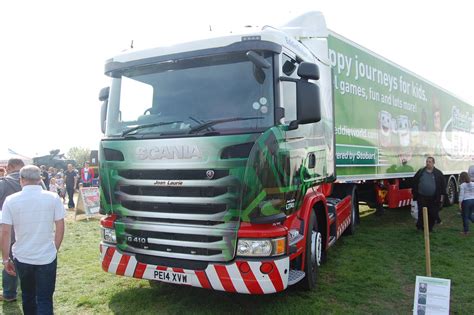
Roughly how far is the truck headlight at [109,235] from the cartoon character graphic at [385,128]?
5.66m

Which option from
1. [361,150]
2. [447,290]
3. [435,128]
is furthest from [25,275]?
[435,128]

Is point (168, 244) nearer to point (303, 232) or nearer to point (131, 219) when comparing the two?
point (131, 219)

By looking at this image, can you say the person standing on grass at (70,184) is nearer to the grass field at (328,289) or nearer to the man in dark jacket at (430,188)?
the grass field at (328,289)

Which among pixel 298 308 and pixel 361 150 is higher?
pixel 361 150

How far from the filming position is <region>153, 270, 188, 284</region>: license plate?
3768 mm

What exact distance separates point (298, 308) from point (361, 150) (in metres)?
3.67

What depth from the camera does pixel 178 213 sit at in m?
3.80

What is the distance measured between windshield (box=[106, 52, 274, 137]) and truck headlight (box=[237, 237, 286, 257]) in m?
1.01

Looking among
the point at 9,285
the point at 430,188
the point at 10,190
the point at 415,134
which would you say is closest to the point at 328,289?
the point at 9,285

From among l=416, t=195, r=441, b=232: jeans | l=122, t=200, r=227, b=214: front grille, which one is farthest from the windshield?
l=416, t=195, r=441, b=232: jeans

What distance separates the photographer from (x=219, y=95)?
151 inches

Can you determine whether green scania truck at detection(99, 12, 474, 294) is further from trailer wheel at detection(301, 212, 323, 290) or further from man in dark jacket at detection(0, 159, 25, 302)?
man in dark jacket at detection(0, 159, 25, 302)

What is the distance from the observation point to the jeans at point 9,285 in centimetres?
461

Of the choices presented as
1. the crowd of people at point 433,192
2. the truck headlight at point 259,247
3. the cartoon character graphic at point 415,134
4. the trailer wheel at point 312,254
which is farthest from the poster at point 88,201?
the truck headlight at point 259,247
